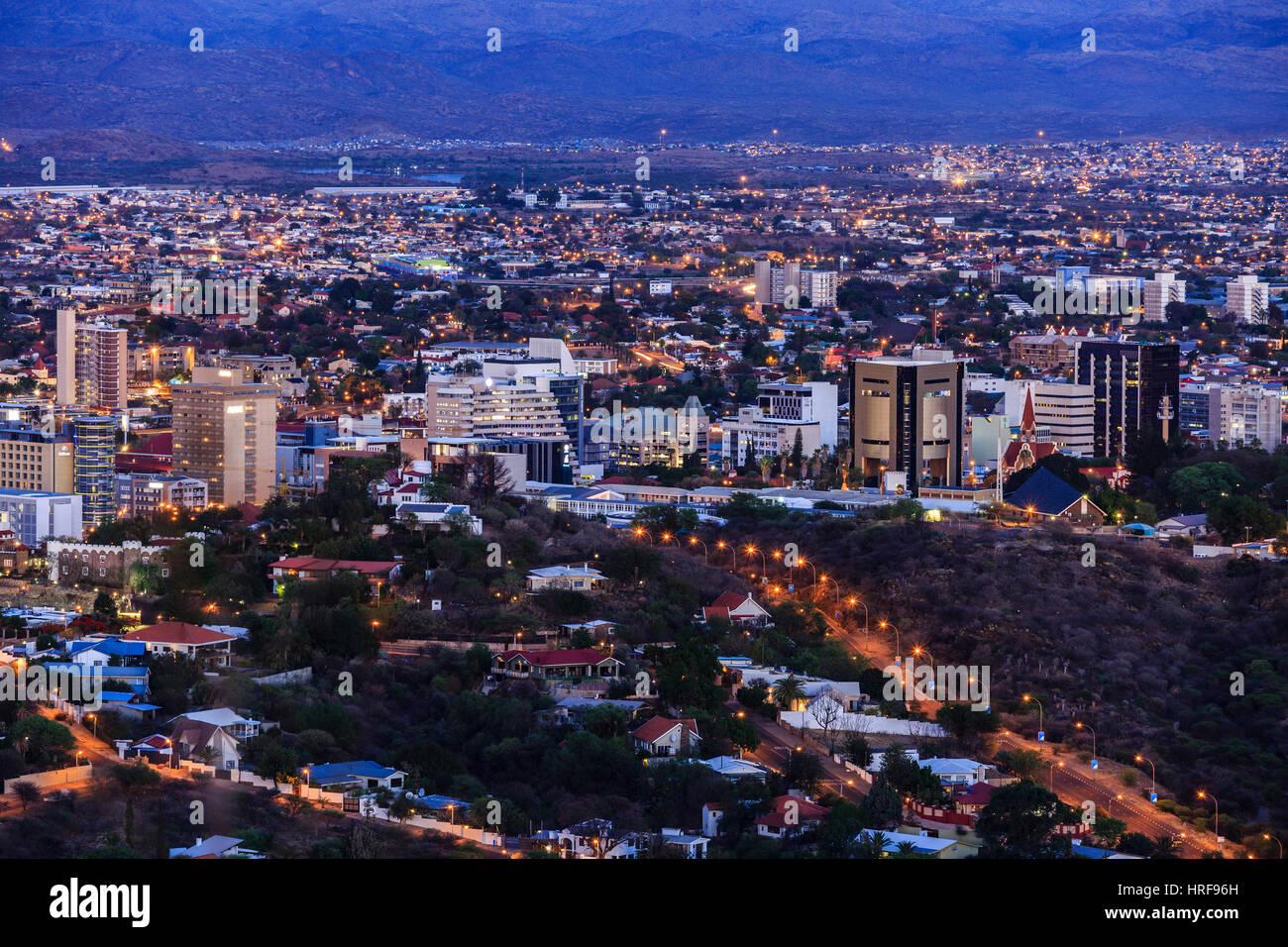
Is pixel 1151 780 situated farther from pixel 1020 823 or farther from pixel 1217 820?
pixel 1020 823

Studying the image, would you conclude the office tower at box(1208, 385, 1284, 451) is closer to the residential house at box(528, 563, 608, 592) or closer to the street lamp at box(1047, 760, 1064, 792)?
the residential house at box(528, 563, 608, 592)

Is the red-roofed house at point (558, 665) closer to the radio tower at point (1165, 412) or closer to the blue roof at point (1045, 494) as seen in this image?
the blue roof at point (1045, 494)

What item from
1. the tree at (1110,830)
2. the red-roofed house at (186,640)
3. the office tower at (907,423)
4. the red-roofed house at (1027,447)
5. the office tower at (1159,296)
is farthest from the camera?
the office tower at (1159,296)

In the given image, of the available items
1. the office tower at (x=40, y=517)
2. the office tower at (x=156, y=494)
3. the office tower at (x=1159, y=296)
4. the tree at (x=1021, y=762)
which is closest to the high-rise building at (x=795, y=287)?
the office tower at (x=1159, y=296)

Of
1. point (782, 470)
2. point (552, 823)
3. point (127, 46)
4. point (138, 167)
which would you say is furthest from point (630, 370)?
point (127, 46)

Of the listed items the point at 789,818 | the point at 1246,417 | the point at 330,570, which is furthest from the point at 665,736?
the point at 1246,417

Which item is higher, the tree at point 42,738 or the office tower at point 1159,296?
the office tower at point 1159,296
